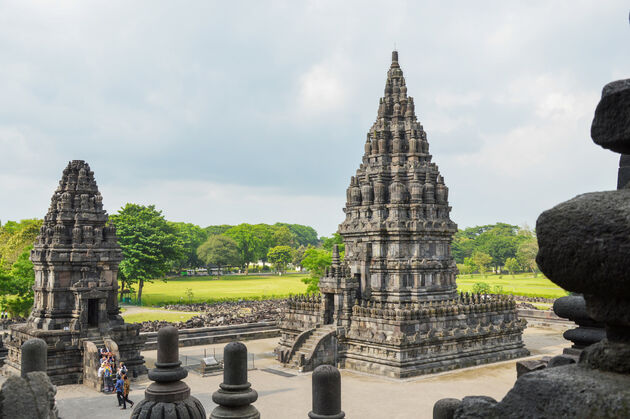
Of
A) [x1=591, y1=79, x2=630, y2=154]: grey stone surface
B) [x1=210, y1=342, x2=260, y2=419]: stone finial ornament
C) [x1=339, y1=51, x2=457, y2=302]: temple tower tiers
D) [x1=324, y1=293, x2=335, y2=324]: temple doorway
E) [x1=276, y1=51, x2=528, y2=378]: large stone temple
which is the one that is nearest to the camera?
[x1=591, y1=79, x2=630, y2=154]: grey stone surface

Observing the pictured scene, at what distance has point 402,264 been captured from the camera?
26172mm

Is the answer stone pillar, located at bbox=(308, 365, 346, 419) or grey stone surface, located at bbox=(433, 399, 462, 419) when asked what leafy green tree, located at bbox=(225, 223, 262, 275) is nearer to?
stone pillar, located at bbox=(308, 365, 346, 419)

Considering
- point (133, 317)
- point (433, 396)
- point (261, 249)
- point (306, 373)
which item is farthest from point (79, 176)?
point (261, 249)

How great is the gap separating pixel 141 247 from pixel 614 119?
5289 cm

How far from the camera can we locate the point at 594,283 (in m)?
2.69

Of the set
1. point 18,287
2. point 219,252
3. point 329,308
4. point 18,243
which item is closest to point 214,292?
point 18,243

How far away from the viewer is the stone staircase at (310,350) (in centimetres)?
2391

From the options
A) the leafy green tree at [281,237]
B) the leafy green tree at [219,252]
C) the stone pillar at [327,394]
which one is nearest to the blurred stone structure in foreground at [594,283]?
the stone pillar at [327,394]

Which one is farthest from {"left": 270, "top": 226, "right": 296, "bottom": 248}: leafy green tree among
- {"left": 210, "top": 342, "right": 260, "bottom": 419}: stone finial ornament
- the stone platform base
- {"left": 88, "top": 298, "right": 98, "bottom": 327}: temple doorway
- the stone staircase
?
{"left": 210, "top": 342, "right": 260, "bottom": 419}: stone finial ornament

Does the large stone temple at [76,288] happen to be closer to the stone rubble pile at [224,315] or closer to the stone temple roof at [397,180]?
the stone rubble pile at [224,315]

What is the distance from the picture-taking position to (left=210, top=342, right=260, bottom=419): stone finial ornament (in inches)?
323

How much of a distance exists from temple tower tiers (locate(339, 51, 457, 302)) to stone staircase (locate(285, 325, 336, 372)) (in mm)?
2875

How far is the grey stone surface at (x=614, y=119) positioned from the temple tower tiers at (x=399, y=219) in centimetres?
2337

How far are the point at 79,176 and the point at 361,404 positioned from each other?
48.2ft
